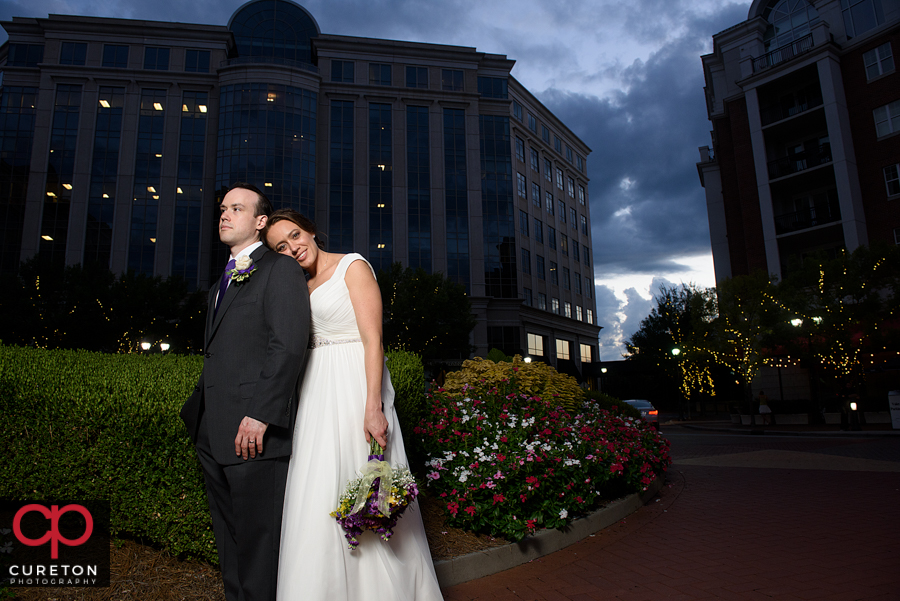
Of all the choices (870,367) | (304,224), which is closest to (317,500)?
(304,224)

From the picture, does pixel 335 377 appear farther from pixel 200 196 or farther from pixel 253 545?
pixel 200 196

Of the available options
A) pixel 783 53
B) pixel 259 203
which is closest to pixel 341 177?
pixel 783 53

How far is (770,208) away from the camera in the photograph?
29234 mm

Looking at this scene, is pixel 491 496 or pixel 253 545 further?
pixel 491 496

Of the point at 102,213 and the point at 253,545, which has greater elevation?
the point at 102,213

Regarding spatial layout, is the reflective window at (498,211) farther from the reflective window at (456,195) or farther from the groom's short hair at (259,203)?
the groom's short hair at (259,203)

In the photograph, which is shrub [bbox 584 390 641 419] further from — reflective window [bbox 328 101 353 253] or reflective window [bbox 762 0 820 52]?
reflective window [bbox 328 101 353 253]

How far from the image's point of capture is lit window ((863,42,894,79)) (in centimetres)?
2695

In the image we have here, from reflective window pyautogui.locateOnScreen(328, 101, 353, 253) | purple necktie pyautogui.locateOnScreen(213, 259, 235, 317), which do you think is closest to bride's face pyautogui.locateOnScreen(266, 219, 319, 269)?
purple necktie pyautogui.locateOnScreen(213, 259, 235, 317)

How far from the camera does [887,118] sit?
2688 cm

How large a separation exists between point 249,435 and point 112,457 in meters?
1.93

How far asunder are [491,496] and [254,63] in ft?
158

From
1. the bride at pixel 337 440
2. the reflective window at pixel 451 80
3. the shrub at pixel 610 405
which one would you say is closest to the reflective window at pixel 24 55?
the reflective window at pixel 451 80

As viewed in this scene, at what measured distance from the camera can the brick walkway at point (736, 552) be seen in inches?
153
